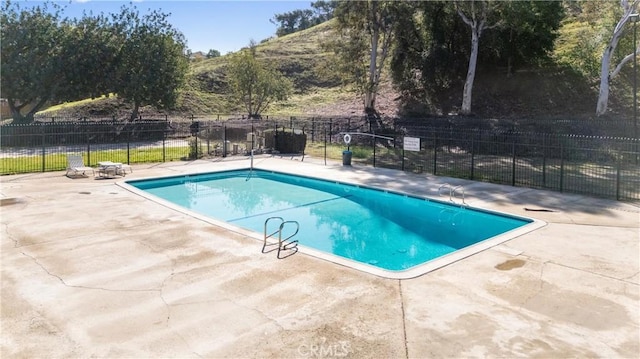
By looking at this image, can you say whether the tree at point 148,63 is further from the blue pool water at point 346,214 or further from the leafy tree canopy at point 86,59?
the blue pool water at point 346,214

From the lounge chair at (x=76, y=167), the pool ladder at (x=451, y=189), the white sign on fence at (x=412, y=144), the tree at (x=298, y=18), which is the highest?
the tree at (x=298, y=18)

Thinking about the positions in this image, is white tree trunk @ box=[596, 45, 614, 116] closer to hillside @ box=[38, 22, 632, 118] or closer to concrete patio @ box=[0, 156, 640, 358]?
hillside @ box=[38, 22, 632, 118]

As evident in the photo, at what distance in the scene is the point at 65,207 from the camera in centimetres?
1244

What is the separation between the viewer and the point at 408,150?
21.0 m

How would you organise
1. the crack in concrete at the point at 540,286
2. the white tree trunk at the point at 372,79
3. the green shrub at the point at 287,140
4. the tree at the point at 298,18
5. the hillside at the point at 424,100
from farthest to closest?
1. the tree at the point at 298,18
2. the white tree trunk at the point at 372,79
3. the hillside at the point at 424,100
4. the green shrub at the point at 287,140
5. the crack in concrete at the point at 540,286

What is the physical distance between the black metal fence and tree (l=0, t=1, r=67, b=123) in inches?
151

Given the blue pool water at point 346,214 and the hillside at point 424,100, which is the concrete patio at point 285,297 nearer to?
the blue pool water at point 346,214

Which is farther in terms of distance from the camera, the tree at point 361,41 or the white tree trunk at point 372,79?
the white tree trunk at point 372,79

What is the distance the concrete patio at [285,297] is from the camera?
17.8 ft

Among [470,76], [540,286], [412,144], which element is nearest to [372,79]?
[470,76]

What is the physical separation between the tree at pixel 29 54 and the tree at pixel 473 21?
89.8 feet

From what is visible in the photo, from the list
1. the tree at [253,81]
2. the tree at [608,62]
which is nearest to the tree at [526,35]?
the tree at [608,62]

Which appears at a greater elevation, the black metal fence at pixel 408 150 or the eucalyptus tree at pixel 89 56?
the eucalyptus tree at pixel 89 56

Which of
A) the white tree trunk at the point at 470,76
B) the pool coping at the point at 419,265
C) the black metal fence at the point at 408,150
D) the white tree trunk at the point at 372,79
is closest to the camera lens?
the pool coping at the point at 419,265
